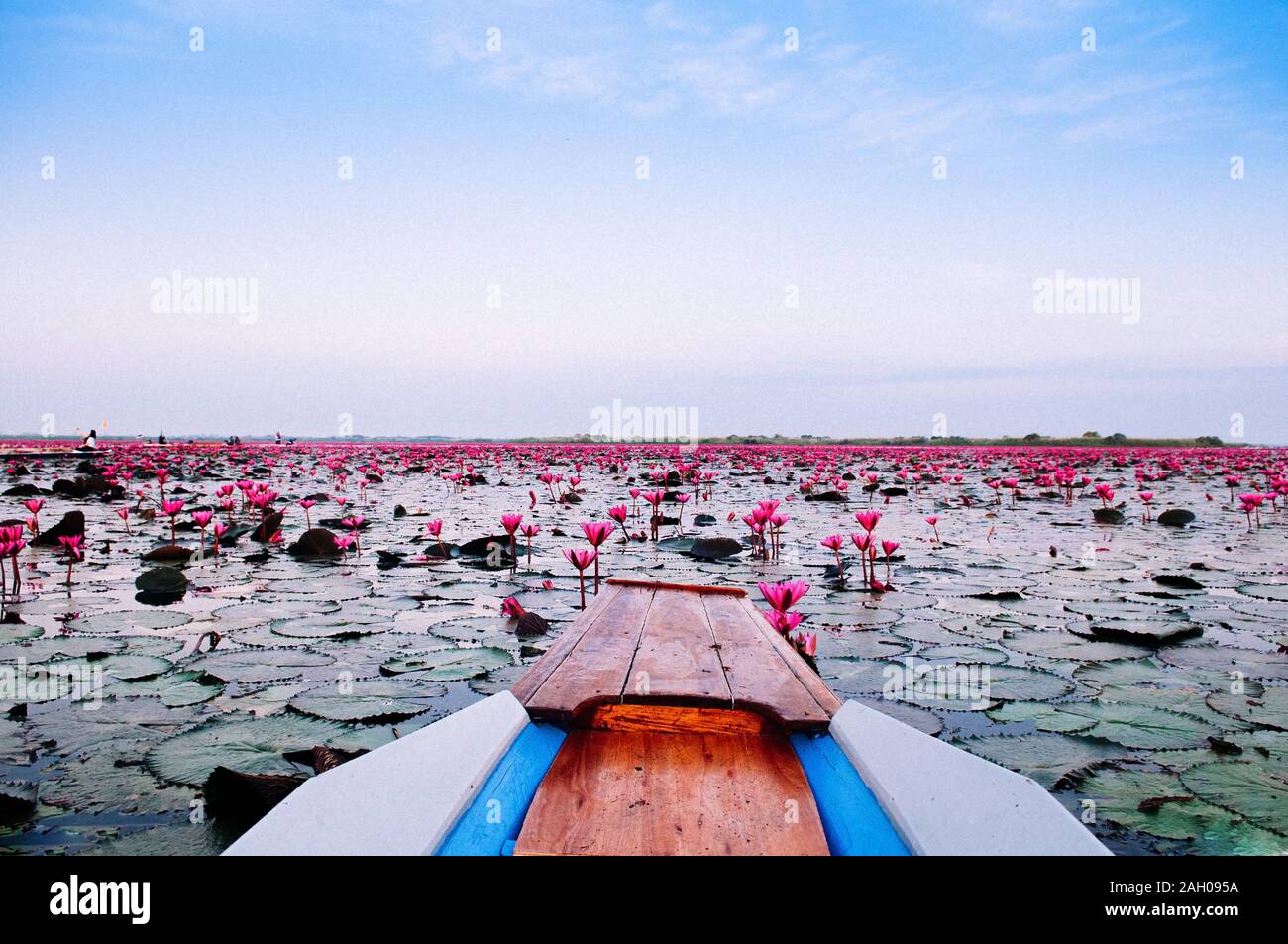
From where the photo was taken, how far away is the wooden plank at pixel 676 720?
2.04 m

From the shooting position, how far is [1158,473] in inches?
683

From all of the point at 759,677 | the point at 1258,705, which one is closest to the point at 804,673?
the point at 759,677

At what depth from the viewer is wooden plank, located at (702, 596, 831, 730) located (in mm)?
2023

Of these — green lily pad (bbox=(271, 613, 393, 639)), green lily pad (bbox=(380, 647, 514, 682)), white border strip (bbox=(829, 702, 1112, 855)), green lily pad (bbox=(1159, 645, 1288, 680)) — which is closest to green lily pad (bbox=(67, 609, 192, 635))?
green lily pad (bbox=(271, 613, 393, 639))

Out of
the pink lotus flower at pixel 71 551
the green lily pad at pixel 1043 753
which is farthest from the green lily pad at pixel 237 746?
the pink lotus flower at pixel 71 551

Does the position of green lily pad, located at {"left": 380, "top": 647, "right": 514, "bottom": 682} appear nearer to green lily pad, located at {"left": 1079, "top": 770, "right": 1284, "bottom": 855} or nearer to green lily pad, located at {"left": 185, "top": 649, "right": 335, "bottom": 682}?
green lily pad, located at {"left": 185, "top": 649, "right": 335, "bottom": 682}

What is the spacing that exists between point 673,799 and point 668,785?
0.08m

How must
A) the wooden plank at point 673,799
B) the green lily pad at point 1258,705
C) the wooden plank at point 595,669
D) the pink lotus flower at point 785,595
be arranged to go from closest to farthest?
the wooden plank at point 673,799
the wooden plank at point 595,669
the green lily pad at point 1258,705
the pink lotus flower at point 785,595

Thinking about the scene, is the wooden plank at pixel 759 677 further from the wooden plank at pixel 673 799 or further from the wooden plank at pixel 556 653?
the wooden plank at pixel 556 653

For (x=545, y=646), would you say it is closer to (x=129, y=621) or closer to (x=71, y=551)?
(x=129, y=621)

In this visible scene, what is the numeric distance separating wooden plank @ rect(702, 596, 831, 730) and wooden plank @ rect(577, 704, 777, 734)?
5 cm

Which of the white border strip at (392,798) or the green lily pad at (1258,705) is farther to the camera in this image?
the green lily pad at (1258,705)

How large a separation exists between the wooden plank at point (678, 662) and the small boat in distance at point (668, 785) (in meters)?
0.01
